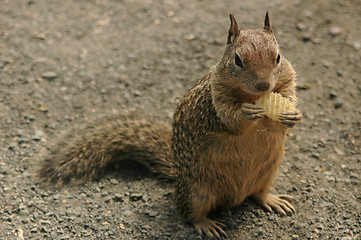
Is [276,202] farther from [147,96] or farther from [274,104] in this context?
[147,96]

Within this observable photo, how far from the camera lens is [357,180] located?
4504 mm

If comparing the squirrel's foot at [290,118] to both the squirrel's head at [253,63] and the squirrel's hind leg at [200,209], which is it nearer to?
the squirrel's head at [253,63]

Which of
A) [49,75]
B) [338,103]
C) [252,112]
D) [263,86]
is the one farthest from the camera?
[49,75]

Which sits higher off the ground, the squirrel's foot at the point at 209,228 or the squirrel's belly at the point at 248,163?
the squirrel's belly at the point at 248,163

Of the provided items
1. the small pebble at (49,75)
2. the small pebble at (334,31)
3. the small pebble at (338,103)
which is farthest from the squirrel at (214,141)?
the small pebble at (334,31)

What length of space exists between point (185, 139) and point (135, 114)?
0.95 m

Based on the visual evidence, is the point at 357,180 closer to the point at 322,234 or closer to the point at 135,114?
the point at 322,234

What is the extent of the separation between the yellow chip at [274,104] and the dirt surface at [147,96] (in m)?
1.15

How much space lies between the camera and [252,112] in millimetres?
3375

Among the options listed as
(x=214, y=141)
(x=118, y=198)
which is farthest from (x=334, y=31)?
(x=118, y=198)

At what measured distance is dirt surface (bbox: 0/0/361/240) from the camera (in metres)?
4.12

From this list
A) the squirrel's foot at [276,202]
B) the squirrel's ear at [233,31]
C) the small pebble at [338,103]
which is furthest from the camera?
the small pebble at [338,103]

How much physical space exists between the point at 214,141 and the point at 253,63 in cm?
79

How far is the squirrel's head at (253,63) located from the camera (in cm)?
328
